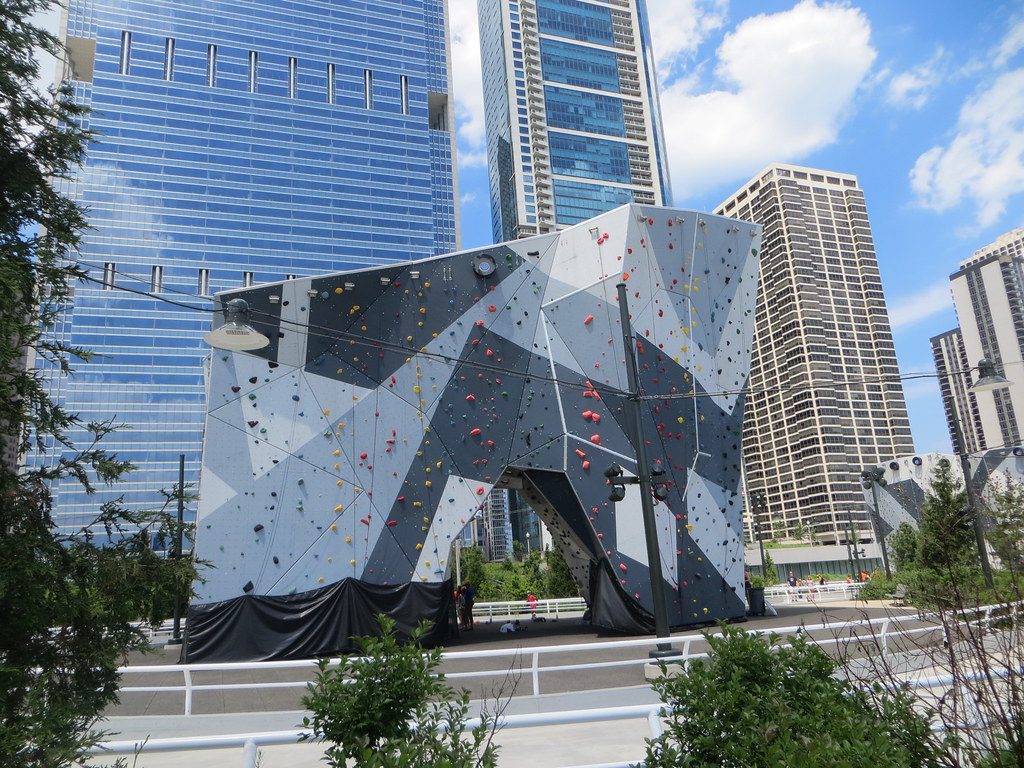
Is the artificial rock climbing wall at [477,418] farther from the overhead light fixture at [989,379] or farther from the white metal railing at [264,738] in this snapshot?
the white metal railing at [264,738]

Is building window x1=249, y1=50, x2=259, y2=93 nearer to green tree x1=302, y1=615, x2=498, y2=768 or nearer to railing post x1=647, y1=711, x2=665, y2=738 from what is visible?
green tree x1=302, y1=615, x2=498, y2=768

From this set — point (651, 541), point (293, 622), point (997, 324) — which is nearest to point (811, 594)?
point (651, 541)

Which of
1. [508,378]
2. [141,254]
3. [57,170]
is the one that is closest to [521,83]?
[141,254]

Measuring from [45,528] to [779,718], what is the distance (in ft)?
18.2

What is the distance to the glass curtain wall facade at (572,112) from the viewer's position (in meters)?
120

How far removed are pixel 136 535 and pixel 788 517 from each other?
148883 mm

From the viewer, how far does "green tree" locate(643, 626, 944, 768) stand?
348cm

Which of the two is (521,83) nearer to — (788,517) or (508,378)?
(788,517)

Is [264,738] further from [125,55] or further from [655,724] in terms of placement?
[125,55]

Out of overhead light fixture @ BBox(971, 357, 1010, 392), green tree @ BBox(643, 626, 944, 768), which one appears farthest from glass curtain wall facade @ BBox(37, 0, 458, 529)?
green tree @ BBox(643, 626, 944, 768)

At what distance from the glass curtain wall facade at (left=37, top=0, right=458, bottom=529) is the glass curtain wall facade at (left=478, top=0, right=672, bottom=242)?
1327 centimetres

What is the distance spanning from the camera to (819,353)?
136 meters

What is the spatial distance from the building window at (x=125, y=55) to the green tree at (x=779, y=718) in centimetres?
11823

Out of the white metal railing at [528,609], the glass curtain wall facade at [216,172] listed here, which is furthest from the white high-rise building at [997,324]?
the white metal railing at [528,609]
